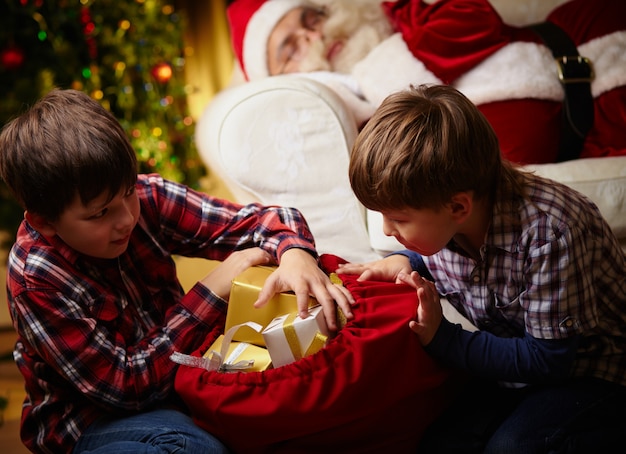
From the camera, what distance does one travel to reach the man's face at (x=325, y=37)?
1884 mm

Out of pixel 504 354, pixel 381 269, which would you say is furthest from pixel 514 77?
pixel 504 354

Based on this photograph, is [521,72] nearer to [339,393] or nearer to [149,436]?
[339,393]

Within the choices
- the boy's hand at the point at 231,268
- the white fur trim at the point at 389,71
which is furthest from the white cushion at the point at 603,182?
the boy's hand at the point at 231,268

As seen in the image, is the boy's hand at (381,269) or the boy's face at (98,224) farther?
the boy's hand at (381,269)

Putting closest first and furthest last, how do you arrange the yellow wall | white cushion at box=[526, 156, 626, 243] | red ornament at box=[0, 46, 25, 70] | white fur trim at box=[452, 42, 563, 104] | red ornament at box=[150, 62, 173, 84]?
1. white cushion at box=[526, 156, 626, 243]
2. white fur trim at box=[452, 42, 563, 104]
3. red ornament at box=[0, 46, 25, 70]
4. red ornament at box=[150, 62, 173, 84]
5. the yellow wall

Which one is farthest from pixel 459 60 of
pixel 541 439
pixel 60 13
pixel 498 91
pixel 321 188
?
pixel 60 13

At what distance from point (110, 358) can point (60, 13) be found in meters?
1.62

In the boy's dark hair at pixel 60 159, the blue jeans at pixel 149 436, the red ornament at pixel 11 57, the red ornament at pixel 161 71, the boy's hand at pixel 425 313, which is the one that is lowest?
the blue jeans at pixel 149 436

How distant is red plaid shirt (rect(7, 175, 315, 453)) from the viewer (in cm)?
96

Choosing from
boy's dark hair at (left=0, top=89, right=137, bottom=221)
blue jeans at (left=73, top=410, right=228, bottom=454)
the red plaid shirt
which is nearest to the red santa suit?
the red plaid shirt

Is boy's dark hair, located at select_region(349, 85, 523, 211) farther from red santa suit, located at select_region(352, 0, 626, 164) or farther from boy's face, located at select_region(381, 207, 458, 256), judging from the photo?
red santa suit, located at select_region(352, 0, 626, 164)

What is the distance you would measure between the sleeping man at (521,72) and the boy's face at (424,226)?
75cm

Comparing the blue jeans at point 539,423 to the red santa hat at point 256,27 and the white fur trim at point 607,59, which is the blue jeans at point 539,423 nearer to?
the white fur trim at point 607,59

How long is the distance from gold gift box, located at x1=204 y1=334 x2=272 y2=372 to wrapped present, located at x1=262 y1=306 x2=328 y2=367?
0.09 ft
